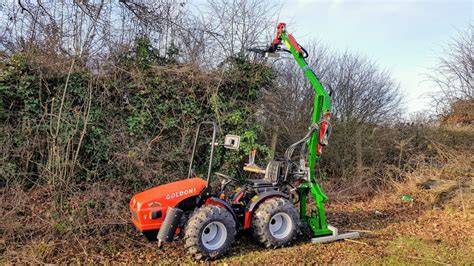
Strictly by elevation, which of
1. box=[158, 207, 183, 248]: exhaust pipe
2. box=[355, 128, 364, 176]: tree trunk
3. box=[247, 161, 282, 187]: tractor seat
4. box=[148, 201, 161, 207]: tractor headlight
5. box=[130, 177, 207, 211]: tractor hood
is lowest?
box=[158, 207, 183, 248]: exhaust pipe

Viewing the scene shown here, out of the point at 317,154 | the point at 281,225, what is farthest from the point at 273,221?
the point at 317,154

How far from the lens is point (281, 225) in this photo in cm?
502

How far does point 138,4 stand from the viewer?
8164 millimetres

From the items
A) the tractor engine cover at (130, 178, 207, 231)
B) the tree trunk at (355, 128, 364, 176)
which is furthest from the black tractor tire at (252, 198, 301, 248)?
the tree trunk at (355, 128, 364, 176)

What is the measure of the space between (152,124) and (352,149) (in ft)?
18.2

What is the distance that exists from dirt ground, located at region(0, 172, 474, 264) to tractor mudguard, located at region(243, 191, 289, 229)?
0.39 metres

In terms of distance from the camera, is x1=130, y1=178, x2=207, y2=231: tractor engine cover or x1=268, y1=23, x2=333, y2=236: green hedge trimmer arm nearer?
x1=130, y1=178, x2=207, y2=231: tractor engine cover

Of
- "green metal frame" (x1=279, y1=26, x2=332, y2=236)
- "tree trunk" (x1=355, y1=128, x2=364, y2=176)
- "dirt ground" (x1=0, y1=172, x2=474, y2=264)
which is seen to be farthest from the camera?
"tree trunk" (x1=355, y1=128, x2=364, y2=176)

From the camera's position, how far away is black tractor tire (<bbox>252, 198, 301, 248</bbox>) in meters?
4.75

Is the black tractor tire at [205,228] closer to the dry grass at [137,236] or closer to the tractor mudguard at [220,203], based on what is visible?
the tractor mudguard at [220,203]

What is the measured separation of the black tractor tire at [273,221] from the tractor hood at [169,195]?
84cm

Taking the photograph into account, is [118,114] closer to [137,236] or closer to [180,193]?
[137,236]

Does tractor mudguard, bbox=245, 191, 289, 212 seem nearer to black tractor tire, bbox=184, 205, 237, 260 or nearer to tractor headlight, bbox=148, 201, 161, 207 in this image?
black tractor tire, bbox=184, 205, 237, 260

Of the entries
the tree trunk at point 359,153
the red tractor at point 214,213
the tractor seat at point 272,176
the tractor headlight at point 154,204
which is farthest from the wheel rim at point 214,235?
the tree trunk at point 359,153
